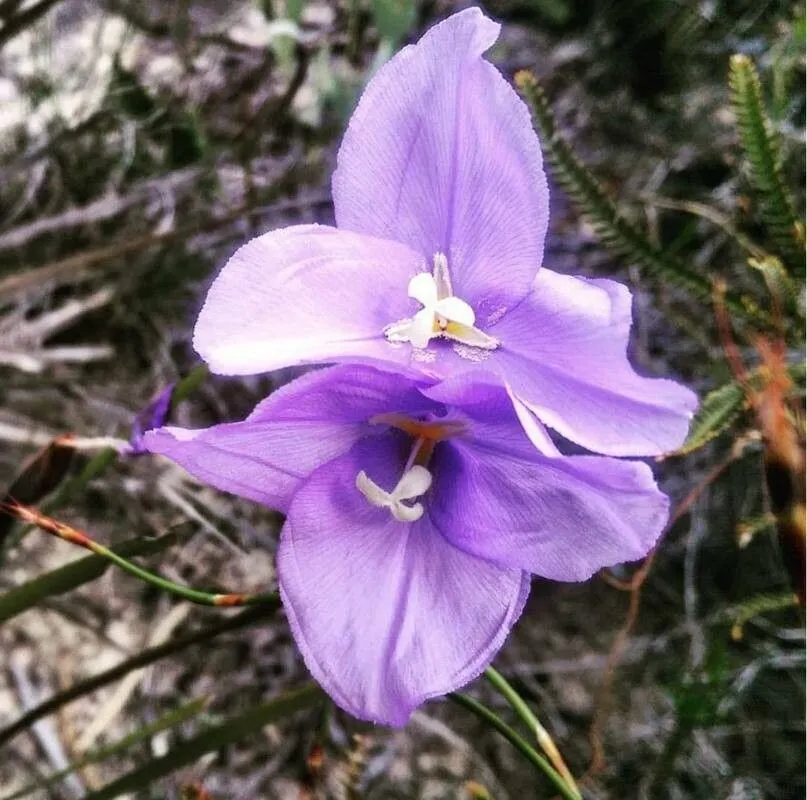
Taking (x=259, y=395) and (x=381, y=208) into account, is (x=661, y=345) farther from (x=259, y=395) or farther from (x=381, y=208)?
(x=381, y=208)

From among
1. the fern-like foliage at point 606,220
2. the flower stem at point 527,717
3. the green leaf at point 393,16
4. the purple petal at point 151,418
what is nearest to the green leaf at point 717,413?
the fern-like foliage at point 606,220

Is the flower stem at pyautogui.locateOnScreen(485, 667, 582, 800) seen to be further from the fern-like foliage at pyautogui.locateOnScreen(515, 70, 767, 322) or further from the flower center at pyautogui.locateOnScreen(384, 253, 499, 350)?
the fern-like foliage at pyautogui.locateOnScreen(515, 70, 767, 322)

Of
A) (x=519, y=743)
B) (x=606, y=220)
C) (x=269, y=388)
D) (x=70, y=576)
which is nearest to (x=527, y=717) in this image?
(x=519, y=743)

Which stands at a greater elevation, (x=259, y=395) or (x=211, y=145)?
(x=211, y=145)

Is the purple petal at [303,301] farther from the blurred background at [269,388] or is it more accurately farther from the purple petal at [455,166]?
the blurred background at [269,388]

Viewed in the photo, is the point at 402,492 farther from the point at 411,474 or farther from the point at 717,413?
the point at 717,413

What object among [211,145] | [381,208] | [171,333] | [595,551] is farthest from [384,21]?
[595,551]
